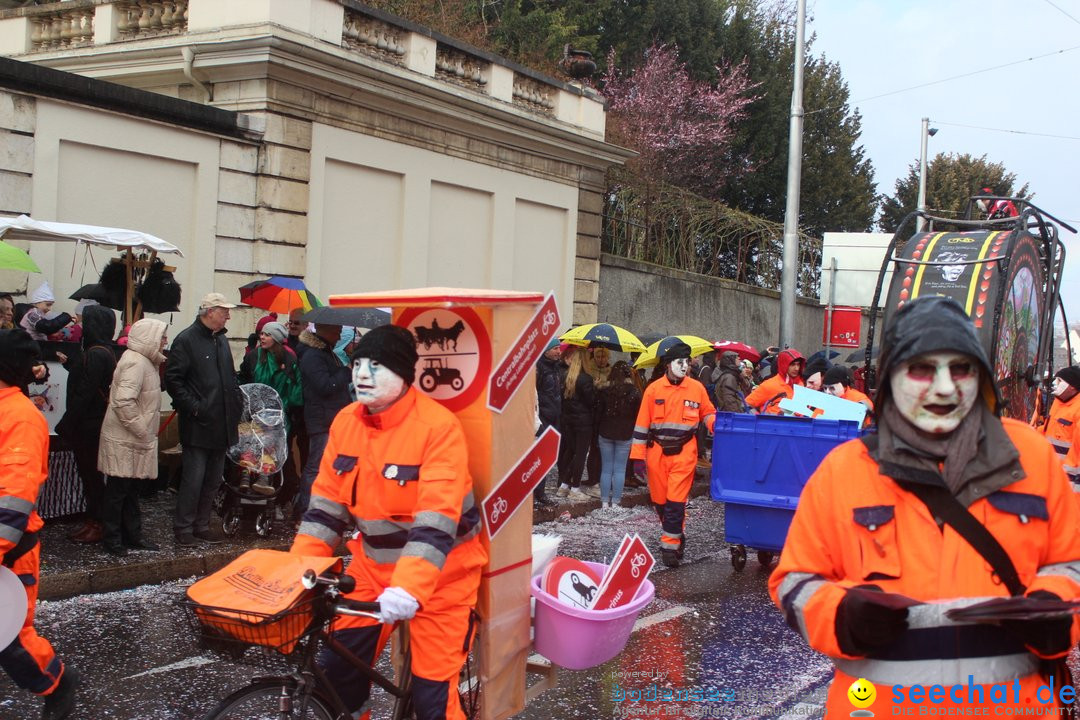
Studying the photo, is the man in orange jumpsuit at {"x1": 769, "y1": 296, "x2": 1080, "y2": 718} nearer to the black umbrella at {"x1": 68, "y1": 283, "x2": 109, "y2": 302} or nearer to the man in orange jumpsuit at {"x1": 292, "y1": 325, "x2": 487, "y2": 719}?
the man in orange jumpsuit at {"x1": 292, "y1": 325, "x2": 487, "y2": 719}

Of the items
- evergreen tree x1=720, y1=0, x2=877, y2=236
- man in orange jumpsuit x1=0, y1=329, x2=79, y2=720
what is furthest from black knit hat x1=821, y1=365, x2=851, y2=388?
evergreen tree x1=720, y1=0, x2=877, y2=236

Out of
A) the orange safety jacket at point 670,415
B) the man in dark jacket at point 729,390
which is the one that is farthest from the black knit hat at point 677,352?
the man in dark jacket at point 729,390

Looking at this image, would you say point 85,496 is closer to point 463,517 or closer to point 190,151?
point 190,151

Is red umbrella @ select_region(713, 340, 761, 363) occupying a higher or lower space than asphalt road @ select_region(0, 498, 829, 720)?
higher

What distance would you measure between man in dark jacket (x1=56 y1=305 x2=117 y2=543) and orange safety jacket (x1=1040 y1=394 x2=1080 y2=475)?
7467 millimetres

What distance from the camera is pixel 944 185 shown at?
4522 cm

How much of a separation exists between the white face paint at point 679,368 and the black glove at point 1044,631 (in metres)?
6.72

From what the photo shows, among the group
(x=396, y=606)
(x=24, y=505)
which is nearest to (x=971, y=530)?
(x=396, y=606)

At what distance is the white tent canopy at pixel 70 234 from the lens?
917cm

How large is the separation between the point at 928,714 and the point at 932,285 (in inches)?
347

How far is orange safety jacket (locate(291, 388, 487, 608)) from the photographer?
3687 millimetres

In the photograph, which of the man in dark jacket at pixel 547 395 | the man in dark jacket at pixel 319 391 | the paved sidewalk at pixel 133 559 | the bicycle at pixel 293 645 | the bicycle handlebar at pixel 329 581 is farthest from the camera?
the man in dark jacket at pixel 547 395

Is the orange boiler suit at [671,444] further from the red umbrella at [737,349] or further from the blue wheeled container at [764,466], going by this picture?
the red umbrella at [737,349]

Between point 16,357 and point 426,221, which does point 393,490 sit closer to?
point 16,357
